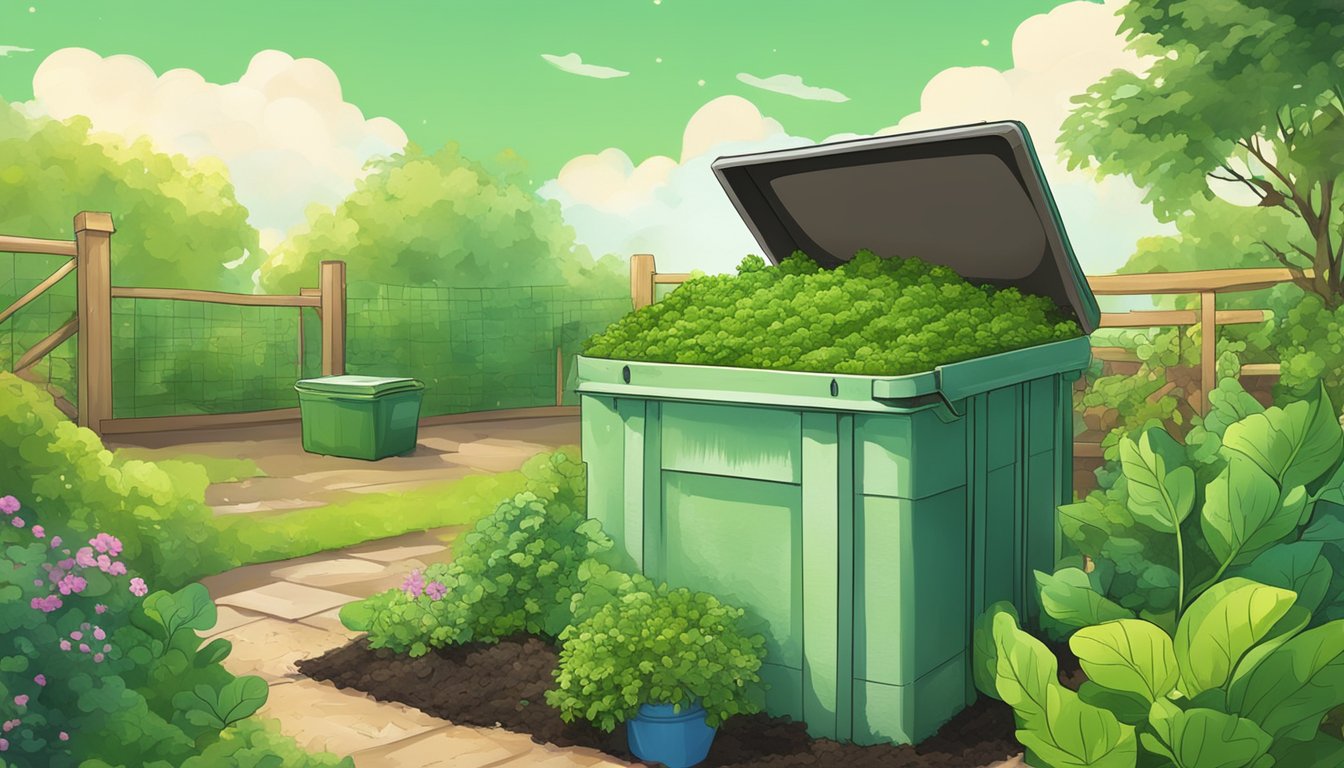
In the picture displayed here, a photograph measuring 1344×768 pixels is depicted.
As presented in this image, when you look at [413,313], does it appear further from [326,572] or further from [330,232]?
[326,572]

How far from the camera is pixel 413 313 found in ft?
49.8

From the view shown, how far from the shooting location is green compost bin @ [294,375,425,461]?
32.2 ft

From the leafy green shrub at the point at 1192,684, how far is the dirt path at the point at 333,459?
5.96 meters

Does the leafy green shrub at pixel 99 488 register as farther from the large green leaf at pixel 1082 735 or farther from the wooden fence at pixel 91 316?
the wooden fence at pixel 91 316

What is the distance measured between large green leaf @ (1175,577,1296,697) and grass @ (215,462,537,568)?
142 inches

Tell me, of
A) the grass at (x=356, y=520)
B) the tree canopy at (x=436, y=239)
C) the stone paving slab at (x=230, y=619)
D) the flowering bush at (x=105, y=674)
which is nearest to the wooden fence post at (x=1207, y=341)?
the grass at (x=356, y=520)

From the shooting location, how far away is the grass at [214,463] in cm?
888

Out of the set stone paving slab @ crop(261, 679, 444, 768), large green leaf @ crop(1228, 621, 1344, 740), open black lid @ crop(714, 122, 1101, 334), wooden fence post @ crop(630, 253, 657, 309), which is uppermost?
wooden fence post @ crop(630, 253, 657, 309)

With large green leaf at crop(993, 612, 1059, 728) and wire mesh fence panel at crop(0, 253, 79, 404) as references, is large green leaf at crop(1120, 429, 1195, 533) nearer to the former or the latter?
large green leaf at crop(993, 612, 1059, 728)

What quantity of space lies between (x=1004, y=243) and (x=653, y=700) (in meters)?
1.98

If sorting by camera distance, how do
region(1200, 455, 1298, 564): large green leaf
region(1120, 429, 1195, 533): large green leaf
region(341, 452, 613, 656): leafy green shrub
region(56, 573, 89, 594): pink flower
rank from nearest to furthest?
1. region(56, 573, 89, 594): pink flower
2. region(1200, 455, 1298, 564): large green leaf
3. region(1120, 429, 1195, 533): large green leaf
4. region(341, 452, 613, 656): leafy green shrub

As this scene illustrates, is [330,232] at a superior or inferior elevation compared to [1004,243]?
superior

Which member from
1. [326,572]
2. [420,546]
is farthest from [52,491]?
[420,546]

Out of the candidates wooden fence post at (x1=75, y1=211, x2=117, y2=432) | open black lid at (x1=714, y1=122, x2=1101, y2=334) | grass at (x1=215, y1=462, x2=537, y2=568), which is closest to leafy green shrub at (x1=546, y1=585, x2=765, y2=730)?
open black lid at (x1=714, y1=122, x2=1101, y2=334)
